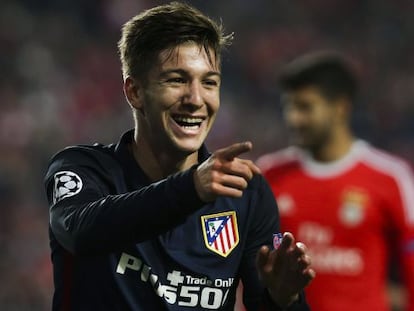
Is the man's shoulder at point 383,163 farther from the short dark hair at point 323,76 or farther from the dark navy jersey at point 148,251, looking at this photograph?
the dark navy jersey at point 148,251

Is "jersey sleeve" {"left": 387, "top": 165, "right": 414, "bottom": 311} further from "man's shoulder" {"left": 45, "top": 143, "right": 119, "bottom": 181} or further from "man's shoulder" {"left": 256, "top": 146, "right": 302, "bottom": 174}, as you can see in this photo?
"man's shoulder" {"left": 45, "top": 143, "right": 119, "bottom": 181}

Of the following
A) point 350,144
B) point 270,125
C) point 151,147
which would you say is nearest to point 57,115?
point 270,125

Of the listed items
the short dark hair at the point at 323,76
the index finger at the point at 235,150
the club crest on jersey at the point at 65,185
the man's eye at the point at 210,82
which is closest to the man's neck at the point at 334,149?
the short dark hair at the point at 323,76

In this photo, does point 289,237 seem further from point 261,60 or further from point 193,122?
point 261,60

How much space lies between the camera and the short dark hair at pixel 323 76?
18.4 ft

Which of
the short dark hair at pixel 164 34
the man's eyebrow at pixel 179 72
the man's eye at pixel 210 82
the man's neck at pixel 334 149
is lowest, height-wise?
the man's neck at pixel 334 149

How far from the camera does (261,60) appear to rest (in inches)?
478

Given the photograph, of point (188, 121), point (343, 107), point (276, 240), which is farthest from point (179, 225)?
point (343, 107)

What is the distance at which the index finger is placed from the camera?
7.28ft

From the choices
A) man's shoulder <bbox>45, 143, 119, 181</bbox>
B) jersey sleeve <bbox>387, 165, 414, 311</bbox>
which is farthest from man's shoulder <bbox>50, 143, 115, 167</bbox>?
jersey sleeve <bbox>387, 165, 414, 311</bbox>

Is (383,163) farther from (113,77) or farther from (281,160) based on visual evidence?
(113,77)

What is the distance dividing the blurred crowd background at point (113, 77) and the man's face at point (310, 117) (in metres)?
3.76

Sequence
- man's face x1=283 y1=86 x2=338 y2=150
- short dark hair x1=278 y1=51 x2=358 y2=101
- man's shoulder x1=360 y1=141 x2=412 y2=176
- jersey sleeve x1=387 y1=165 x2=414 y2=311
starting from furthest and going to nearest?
1. short dark hair x1=278 y1=51 x2=358 y2=101
2. man's face x1=283 y1=86 x2=338 y2=150
3. man's shoulder x1=360 y1=141 x2=412 y2=176
4. jersey sleeve x1=387 y1=165 x2=414 y2=311

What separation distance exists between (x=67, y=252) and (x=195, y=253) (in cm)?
37
